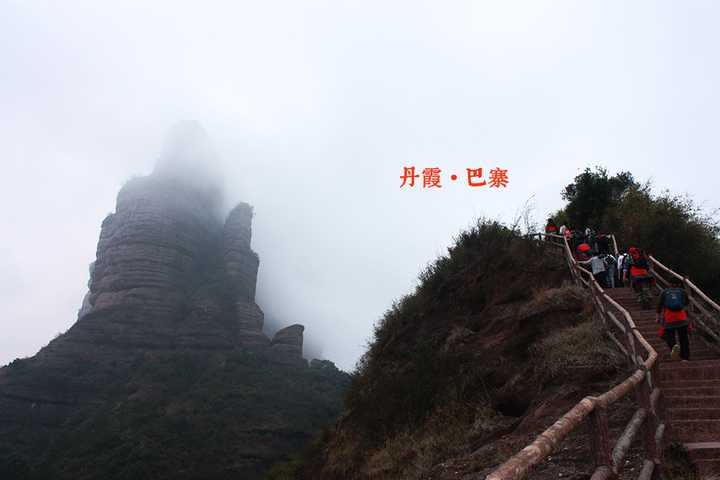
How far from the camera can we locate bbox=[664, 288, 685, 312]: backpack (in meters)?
8.58

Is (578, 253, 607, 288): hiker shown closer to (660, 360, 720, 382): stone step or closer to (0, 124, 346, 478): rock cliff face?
(660, 360, 720, 382): stone step

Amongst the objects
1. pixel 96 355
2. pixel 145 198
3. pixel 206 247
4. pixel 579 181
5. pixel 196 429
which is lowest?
pixel 196 429

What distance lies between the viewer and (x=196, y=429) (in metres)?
68.9

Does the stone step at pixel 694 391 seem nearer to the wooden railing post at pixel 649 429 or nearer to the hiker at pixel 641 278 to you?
the wooden railing post at pixel 649 429

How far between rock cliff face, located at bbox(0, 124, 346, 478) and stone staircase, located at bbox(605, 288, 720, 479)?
199 ft

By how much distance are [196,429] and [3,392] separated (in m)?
40.3

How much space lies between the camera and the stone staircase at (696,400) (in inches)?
202

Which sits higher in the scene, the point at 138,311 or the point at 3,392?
the point at 138,311

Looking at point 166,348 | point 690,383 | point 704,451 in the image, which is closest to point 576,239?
point 690,383

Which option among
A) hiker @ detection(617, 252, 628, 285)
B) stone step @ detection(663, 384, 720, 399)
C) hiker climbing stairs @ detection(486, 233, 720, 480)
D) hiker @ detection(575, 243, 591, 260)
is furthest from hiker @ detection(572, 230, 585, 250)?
stone step @ detection(663, 384, 720, 399)

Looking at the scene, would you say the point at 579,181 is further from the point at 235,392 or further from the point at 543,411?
the point at 235,392

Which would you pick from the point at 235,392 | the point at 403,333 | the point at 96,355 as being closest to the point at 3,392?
the point at 96,355

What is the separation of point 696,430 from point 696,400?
1010 mm

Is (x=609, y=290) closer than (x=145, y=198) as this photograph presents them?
Yes
